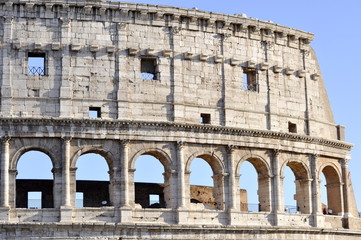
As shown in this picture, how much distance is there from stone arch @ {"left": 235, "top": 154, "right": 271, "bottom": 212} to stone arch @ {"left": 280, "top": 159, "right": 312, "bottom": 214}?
1209 mm

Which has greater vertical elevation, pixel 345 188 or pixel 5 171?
pixel 5 171

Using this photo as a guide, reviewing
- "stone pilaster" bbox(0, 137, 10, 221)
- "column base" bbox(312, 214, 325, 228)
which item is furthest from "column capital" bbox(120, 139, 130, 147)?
"column base" bbox(312, 214, 325, 228)

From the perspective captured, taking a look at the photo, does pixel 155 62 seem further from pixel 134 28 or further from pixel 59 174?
pixel 59 174

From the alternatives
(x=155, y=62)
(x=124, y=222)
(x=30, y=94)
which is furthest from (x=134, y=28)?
(x=124, y=222)

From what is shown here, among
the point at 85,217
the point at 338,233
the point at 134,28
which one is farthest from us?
the point at 338,233

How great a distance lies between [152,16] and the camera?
128 ft

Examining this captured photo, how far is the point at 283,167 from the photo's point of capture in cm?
4088

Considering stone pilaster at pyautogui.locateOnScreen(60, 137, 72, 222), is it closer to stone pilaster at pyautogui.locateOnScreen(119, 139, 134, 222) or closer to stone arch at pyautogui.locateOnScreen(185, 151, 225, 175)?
stone pilaster at pyautogui.locateOnScreen(119, 139, 134, 222)

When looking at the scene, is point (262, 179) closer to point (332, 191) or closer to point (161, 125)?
point (332, 191)

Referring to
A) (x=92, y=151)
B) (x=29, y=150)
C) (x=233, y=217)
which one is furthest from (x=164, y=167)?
(x=29, y=150)

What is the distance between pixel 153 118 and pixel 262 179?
19.4 feet

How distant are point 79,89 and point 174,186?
17.7 feet

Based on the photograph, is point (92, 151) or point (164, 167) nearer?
point (92, 151)

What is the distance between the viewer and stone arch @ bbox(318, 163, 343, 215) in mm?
43188
